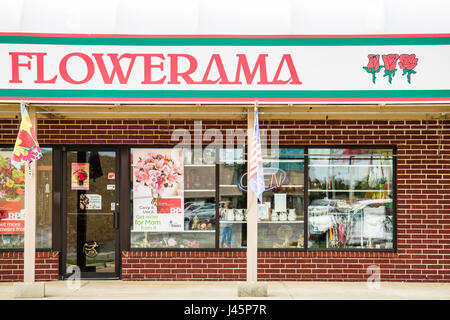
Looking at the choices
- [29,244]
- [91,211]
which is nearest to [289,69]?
[91,211]

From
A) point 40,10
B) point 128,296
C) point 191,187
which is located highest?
point 40,10

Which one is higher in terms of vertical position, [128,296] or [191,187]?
[191,187]

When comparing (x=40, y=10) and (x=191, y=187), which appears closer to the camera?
(x=40, y=10)

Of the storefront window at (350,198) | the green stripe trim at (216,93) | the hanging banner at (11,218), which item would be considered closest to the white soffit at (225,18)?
the green stripe trim at (216,93)

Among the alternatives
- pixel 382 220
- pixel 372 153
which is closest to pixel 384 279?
pixel 382 220

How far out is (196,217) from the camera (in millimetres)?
8445

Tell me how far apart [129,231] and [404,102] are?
5137mm

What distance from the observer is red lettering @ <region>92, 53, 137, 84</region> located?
6727mm

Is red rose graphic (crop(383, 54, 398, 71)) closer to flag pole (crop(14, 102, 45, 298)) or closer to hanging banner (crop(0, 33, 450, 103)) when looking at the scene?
hanging banner (crop(0, 33, 450, 103))

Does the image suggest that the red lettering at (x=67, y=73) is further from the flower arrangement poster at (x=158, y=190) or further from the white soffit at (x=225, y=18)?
the flower arrangement poster at (x=158, y=190)

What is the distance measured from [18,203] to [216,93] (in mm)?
4412

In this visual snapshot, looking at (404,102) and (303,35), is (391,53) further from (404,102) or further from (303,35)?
(303,35)

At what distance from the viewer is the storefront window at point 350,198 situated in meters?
8.41

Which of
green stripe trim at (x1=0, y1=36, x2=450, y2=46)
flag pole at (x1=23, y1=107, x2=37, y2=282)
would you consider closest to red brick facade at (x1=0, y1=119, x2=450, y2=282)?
flag pole at (x1=23, y1=107, x2=37, y2=282)
